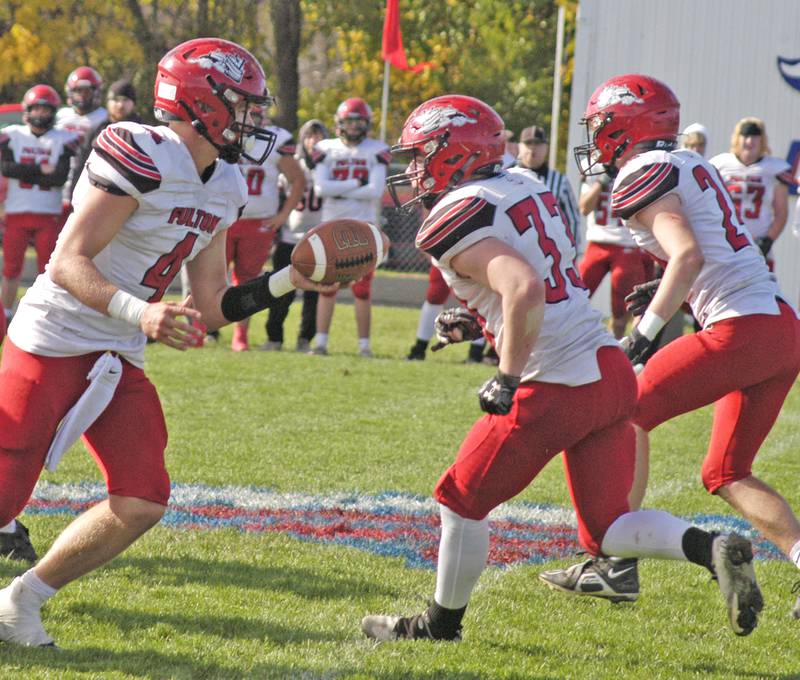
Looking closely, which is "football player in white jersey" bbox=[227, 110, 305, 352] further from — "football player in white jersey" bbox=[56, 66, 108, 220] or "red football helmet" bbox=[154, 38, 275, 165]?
"red football helmet" bbox=[154, 38, 275, 165]

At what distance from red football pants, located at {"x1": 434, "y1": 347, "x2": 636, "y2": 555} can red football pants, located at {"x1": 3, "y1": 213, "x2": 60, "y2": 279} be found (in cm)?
711

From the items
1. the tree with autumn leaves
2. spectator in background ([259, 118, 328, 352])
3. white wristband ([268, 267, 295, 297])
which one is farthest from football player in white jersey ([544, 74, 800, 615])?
the tree with autumn leaves

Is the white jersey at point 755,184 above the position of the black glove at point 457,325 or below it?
below

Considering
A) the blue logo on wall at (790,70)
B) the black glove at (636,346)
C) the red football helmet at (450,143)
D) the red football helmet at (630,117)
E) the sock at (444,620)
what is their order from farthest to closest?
1. the blue logo on wall at (790,70)
2. the red football helmet at (630,117)
3. the black glove at (636,346)
4. the sock at (444,620)
5. the red football helmet at (450,143)

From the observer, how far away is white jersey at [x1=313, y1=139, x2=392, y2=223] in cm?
1045

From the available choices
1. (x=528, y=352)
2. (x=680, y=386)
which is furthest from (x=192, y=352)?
(x=528, y=352)

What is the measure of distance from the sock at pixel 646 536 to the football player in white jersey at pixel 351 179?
266 inches

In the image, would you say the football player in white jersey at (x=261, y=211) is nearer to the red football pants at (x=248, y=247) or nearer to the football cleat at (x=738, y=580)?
the red football pants at (x=248, y=247)

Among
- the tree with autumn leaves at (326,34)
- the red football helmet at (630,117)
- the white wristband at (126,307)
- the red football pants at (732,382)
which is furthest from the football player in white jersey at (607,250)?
the tree with autumn leaves at (326,34)

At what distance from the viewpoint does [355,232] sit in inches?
150

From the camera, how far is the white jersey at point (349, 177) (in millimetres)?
10453

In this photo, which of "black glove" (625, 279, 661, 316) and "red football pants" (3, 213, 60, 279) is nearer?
"black glove" (625, 279, 661, 316)

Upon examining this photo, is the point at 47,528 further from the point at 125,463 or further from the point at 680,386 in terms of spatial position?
the point at 680,386

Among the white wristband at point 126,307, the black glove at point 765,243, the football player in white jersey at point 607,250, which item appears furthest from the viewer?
A: the black glove at point 765,243
